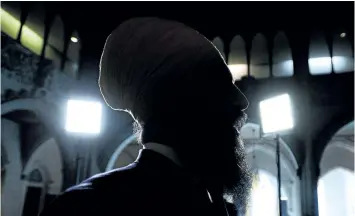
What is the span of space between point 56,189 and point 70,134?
2007 mm

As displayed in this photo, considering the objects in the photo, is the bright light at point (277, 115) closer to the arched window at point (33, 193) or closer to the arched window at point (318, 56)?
the arched window at point (318, 56)

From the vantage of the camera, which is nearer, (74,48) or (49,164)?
(74,48)

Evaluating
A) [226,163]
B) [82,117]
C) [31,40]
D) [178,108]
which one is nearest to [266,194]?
[82,117]

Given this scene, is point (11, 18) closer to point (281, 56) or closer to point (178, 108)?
point (281, 56)

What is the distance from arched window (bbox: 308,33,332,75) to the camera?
852 centimetres

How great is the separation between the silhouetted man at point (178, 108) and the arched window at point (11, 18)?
23.2 feet

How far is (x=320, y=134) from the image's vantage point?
8.10m

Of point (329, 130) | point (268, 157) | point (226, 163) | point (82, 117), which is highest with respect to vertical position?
point (82, 117)

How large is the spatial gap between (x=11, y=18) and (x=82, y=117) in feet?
8.23

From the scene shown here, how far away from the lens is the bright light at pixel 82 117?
845cm

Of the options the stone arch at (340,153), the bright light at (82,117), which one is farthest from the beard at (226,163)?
the stone arch at (340,153)

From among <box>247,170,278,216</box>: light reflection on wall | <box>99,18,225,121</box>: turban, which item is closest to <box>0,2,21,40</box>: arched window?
<box>99,18,225,121</box>: turban

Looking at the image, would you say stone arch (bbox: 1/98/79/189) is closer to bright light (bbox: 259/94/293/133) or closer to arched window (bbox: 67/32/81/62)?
arched window (bbox: 67/32/81/62)

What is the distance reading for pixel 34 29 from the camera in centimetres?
830
